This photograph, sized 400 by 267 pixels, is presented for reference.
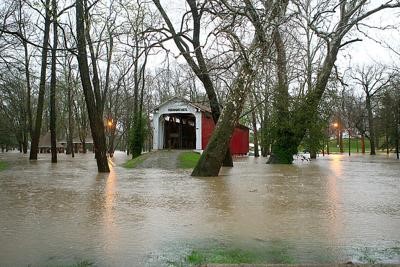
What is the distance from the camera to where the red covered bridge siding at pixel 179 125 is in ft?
116

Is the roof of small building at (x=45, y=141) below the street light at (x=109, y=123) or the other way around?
below

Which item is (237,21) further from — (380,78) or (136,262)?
(380,78)

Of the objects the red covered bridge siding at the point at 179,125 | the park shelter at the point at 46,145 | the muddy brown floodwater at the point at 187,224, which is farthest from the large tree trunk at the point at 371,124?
the muddy brown floodwater at the point at 187,224

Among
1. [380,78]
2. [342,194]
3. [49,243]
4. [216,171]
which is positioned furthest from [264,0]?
[380,78]

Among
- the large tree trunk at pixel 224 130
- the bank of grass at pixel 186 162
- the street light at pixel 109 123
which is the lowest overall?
the bank of grass at pixel 186 162

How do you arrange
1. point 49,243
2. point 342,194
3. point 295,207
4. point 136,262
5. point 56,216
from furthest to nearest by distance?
1. point 342,194
2. point 295,207
3. point 56,216
4. point 49,243
5. point 136,262

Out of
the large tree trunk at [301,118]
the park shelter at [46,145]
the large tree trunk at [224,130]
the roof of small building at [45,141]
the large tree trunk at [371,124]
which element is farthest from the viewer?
the roof of small building at [45,141]

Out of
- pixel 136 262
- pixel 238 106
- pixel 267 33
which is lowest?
pixel 136 262

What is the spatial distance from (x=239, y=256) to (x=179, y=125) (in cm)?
3632

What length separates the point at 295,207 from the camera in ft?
30.1

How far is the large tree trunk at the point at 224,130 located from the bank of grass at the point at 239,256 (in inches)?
451

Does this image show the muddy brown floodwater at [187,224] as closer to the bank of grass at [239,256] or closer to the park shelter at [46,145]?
the bank of grass at [239,256]

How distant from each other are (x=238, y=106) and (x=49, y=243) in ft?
39.5

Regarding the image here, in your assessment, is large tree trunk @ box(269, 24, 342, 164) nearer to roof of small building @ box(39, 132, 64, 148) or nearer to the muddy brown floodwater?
the muddy brown floodwater
